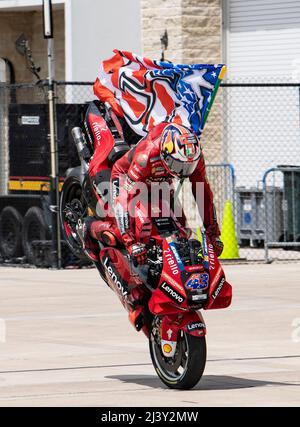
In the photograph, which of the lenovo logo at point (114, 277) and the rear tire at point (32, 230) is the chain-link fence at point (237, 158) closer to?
the rear tire at point (32, 230)

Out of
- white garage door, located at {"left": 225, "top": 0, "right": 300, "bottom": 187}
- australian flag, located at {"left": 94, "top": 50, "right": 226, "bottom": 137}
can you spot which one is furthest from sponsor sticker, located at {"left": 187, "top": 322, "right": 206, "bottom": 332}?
white garage door, located at {"left": 225, "top": 0, "right": 300, "bottom": 187}

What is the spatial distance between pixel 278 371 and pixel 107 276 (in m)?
1.50

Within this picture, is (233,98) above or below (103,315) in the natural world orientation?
above

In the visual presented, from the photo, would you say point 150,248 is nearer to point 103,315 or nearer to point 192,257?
point 192,257

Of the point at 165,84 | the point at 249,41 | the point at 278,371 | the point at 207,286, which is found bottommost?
the point at 278,371

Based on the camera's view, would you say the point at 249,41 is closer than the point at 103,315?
No

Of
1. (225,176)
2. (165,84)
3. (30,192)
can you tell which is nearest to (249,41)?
(225,176)

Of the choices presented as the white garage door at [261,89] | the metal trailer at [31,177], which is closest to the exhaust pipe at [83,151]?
the metal trailer at [31,177]

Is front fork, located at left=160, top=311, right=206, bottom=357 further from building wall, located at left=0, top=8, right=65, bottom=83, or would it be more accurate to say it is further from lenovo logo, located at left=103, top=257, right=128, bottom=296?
building wall, located at left=0, top=8, right=65, bottom=83

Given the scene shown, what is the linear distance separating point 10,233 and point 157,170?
11571 mm

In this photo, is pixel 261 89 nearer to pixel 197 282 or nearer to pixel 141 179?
pixel 141 179

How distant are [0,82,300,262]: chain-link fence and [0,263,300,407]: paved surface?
2946mm

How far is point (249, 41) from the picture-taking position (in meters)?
26.2

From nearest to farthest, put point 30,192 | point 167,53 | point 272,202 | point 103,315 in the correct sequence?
point 103,315, point 30,192, point 272,202, point 167,53
